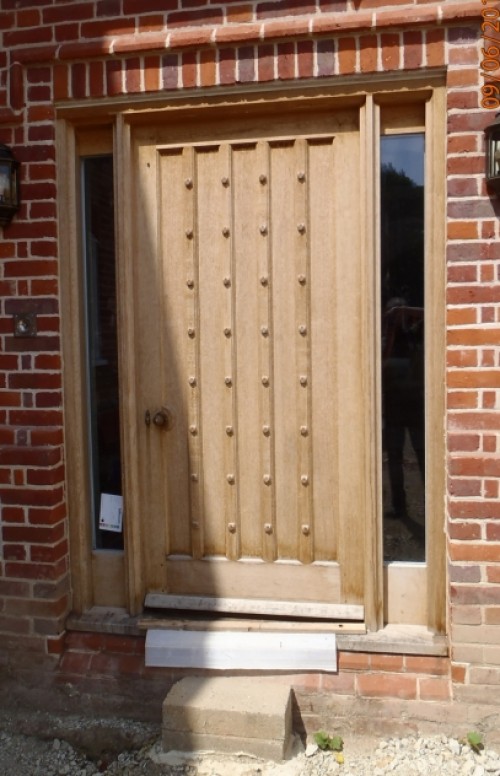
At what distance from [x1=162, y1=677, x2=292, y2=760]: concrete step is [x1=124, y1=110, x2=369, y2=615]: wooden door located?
44 cm

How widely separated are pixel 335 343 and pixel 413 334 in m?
0.33

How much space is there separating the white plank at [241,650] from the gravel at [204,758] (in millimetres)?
312

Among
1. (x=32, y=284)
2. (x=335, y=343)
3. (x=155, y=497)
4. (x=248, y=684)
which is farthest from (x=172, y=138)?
(x=248, y=684)

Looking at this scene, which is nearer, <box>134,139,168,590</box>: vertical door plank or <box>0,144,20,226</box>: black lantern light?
<box>0,144,20,226</box>: black lantern light

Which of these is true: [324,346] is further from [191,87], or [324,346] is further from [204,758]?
[204,758]

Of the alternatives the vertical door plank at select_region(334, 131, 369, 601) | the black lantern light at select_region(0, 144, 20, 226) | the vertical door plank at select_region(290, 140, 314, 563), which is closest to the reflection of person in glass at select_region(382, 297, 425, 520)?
the vertical door plank at select_region(334, 131, 369, 601)

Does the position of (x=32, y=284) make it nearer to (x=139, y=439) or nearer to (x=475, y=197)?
(x=139, y=439)

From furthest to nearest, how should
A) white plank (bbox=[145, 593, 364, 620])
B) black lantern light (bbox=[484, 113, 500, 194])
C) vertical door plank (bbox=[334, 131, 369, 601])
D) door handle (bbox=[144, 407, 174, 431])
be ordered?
door handle (bbox=[144, 407, 174, 431])
white plank (bbox=[145, 593, 364, 620])
vertical door plank (bbox=[334, 131, 369, 601])
black lantern light (bbox=[484, 113, 500, 194])

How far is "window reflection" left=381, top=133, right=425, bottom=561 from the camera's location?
310 cm

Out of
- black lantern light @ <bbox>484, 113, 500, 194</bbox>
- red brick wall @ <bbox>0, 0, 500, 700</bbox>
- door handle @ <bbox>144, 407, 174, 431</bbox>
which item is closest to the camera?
black lantern light @ <bbox>484, 113, 500, 194</bbox>

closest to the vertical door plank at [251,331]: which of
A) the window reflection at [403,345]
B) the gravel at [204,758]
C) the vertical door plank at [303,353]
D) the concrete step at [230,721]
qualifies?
the vertical door plank at [303,353]

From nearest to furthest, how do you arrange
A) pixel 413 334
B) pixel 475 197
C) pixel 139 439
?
pixel 475 197, pixel 413 334, pixel 139 439

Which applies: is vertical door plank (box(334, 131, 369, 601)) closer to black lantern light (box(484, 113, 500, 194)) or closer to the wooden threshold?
the wooden threshold

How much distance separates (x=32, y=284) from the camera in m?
3.26
